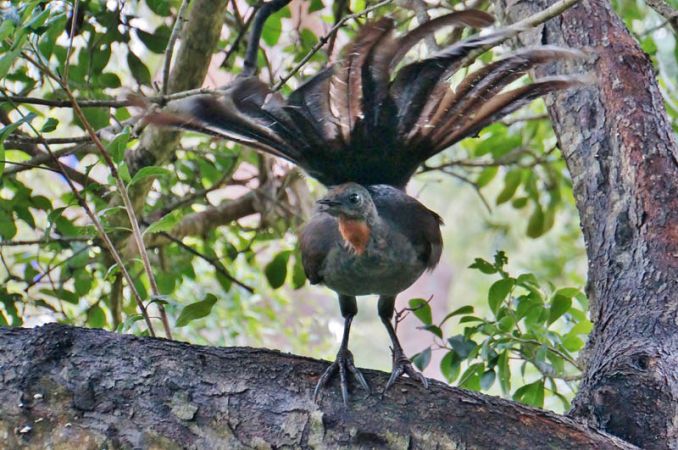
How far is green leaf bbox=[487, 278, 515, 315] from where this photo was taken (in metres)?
2.94

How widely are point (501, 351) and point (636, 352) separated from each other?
726 millimetres

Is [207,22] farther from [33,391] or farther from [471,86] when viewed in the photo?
[33,391]

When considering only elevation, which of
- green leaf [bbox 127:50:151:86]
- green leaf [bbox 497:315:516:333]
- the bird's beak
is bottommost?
green leaf [bbox 497:315:516:333]

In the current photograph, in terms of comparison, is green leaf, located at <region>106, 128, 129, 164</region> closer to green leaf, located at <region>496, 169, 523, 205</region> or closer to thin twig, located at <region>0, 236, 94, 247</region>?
thin twig, located at <region>0, 236, 94, 247</region>

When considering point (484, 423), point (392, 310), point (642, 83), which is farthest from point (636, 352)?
point (392, 310)

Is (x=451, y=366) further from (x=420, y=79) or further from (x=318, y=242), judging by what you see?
(x=420, y=79)

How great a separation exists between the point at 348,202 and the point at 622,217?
0.81 metres

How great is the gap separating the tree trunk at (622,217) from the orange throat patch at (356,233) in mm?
680

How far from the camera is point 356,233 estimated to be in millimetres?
2748

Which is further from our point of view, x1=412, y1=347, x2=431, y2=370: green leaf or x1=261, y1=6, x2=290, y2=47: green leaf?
x1=261, y1=6, x2=290, y2=47: green leaf

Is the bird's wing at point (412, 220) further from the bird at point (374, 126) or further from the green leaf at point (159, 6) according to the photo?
the green leaf at point (159, 6)

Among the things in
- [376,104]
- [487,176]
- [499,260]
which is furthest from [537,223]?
[376,104]

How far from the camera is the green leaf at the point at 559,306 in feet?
9.46

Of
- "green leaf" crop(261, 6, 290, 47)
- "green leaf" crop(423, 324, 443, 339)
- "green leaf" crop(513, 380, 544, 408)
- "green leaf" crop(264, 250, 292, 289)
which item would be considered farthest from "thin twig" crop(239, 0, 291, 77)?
"green leaf" crop(513, 380, 544, 408)
